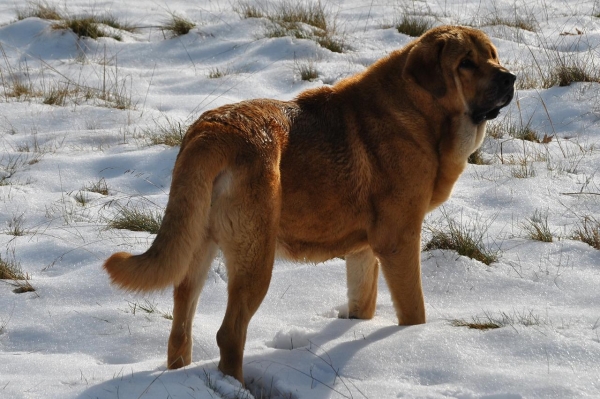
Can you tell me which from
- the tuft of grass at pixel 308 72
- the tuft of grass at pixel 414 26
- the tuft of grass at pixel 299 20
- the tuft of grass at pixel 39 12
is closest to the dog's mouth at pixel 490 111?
the tuft of grass at pixel 308 72

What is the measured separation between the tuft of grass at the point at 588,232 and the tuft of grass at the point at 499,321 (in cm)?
118

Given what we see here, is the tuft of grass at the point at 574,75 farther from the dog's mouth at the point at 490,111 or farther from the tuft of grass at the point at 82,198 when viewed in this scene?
the tuft of grass at the point at 82,198

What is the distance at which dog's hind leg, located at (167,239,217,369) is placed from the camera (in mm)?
4250

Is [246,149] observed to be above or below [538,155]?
above

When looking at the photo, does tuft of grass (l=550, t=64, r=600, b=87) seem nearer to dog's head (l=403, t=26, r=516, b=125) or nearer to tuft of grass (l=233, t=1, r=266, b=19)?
dog's head (l=403, t=26, r=516, b=125)

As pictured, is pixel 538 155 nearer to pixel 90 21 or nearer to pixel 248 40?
pixel 248 40

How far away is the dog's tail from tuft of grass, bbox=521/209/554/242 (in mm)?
2661

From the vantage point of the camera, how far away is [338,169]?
4.57 meters

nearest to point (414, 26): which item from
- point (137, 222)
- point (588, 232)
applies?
point (588, 232)

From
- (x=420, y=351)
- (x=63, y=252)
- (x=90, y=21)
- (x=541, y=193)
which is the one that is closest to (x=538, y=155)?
(x=541, y=193)

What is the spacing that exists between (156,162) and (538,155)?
10.7 ft

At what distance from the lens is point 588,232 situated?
18.5 feet

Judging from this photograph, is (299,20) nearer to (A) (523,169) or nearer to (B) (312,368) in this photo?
(A) (523,169)

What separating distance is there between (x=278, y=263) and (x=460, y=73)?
1.85 meters
